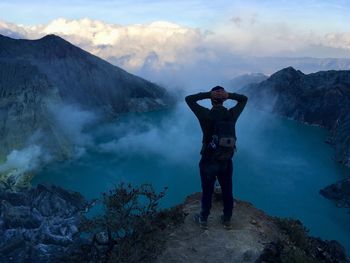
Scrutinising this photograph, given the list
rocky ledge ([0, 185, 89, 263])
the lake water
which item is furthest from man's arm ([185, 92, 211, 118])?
the lake water

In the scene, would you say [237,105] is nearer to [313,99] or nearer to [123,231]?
[123,231]

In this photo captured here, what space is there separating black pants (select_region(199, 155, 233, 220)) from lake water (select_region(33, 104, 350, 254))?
5017 cm

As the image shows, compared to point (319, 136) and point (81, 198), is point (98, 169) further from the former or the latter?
point (319, 136)

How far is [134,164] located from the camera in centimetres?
9812

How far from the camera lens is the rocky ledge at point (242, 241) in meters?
10.8

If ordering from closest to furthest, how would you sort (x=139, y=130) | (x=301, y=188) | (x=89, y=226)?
(x=89, y=226)
(x=301, y=188)
(x=139, y=130)

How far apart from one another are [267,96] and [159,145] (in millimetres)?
58314

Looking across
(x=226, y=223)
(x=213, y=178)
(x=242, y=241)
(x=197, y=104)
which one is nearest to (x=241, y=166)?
(x=226, y=223)

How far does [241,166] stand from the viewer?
311 ft

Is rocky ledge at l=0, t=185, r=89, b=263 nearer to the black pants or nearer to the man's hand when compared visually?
the black pants

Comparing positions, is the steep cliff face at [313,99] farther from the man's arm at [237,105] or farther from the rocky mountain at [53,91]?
the man's arm at [237,105]

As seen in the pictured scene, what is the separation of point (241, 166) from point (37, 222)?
47.7 meters

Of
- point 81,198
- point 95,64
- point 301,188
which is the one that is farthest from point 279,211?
point 95,64

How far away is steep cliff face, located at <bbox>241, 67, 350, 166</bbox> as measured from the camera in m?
117
